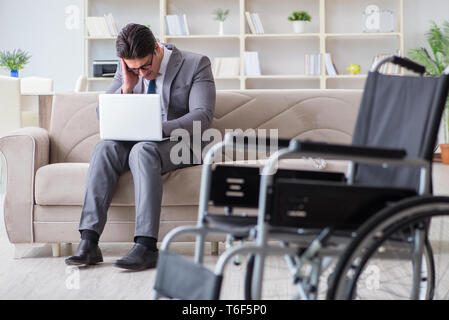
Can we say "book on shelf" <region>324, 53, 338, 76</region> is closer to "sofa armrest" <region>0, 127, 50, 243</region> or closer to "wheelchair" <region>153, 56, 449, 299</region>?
"sofa armrest" <region>0, 127, 50, 243</region>

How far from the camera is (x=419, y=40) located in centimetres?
650

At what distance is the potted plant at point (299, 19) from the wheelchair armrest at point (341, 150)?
5.07 m

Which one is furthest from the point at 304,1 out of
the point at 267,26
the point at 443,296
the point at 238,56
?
the point at 443,296

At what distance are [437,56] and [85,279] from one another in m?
5.07

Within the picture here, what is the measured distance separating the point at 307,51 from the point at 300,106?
3.50m

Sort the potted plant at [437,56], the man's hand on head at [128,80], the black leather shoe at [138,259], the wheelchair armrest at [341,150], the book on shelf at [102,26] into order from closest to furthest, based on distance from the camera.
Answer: the wheelchair armrest at [341,150]
the black leather shoe at [138,259]
the man's hand on head at [128,80]
the potted plant at [437,56]
the book on shelf at [102,26]

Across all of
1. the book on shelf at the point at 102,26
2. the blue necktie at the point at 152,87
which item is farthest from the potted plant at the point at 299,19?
the blue necktie at the point at 152,87

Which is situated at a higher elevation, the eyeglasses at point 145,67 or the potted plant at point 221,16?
the potted plant at point 221,16

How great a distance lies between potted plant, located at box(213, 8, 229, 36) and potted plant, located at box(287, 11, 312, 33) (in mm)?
633

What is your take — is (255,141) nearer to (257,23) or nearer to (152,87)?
(152,87)

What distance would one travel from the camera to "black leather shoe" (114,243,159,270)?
2430 mm

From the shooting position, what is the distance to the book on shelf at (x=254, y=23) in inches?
247

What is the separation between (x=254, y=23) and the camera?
20.7 ft

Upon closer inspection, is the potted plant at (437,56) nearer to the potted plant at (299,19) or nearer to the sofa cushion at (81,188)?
the potted plant at (299,19)
